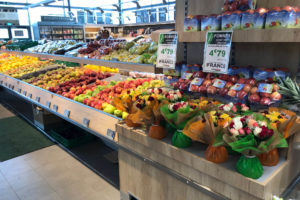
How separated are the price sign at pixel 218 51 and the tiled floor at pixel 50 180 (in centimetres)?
173

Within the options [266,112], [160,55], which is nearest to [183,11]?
[160,55]

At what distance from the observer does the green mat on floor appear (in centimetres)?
354

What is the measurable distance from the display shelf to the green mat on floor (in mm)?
643

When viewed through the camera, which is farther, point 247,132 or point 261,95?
point 261,95

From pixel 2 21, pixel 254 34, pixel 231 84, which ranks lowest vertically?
pixel 231 84

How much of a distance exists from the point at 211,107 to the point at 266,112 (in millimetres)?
280

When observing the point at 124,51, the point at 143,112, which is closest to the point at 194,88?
the point at 143,112

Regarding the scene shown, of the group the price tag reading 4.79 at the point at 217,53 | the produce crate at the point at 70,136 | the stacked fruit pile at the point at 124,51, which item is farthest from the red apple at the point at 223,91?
the produce crate at the point at 70,136

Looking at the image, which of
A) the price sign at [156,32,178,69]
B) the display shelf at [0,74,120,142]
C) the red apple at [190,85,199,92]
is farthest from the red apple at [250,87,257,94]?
the display shelf at [0,74,120,142]

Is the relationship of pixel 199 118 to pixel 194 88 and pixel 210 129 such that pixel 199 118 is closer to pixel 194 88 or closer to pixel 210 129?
pixel 210 129

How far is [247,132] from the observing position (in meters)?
1.01

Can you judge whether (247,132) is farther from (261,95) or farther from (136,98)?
(136,98)

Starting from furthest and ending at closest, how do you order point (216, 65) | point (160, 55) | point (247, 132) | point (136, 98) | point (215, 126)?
point (160, 55), point (136, 98), point (216, 65), point (215, 126), point (247, 132)

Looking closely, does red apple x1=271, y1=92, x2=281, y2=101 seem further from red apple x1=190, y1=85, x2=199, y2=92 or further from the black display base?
the black display base
